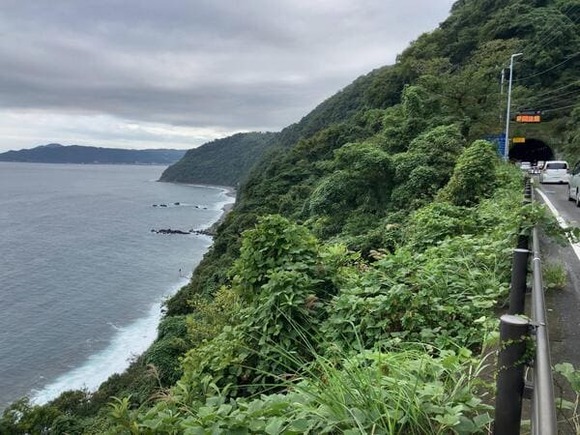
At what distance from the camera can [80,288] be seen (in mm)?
43781

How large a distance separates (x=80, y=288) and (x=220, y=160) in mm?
138268

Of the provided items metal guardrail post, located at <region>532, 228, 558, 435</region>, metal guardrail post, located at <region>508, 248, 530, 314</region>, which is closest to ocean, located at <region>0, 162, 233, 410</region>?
metal guardrail post, located at <region>508, 248, 530, 314</region>

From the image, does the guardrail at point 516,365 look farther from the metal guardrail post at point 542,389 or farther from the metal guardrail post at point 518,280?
the metal guardrail post at point 518,280

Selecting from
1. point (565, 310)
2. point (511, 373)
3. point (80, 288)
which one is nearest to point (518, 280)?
point (565, 310)

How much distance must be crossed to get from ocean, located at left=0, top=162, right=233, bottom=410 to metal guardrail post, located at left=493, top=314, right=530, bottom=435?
29.7 m

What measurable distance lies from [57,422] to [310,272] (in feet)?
66.2

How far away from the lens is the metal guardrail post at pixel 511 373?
1.86 meters

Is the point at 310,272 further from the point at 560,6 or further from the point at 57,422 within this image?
the point at 560,6

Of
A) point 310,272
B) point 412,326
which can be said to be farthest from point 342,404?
point 310,272

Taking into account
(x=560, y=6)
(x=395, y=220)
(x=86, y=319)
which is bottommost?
(x=86, y=319)

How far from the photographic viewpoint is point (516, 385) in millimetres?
1957

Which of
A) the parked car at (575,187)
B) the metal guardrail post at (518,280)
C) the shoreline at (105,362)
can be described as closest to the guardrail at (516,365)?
the metal guardrail post at (518,280)

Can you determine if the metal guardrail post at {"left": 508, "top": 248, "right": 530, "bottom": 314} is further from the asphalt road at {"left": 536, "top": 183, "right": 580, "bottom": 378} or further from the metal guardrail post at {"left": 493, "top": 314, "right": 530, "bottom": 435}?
the metal guardrail post at {"left": 493, "top": 314, "right": 530, "bottom": 435}

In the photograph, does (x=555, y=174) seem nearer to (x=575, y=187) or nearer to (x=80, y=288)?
(x=575, y=187)
